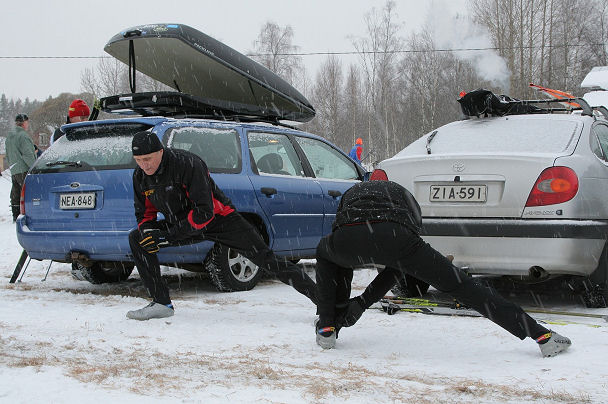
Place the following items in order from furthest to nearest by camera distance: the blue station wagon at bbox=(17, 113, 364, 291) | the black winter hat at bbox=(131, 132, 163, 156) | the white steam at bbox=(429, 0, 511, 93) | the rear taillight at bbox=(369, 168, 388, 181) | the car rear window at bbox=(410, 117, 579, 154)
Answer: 1. the white steam at bbox=(429, 0, 511, 93)
2. the blue station wagon at bbox=(17, 113, 364, 291)
3. the rear taillight at bbox=(369, 168, 388, 181)
4. the car rear window at bbox=(410, 117, 579, 154)
5. the black winter hat at bbox=(131, 132, 163, 156)

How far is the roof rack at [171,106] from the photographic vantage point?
6.07 m

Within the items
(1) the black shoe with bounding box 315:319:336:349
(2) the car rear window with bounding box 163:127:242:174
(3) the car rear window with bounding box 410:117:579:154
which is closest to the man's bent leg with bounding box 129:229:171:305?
(2) the car rear window with bounding box 163:127:242:174

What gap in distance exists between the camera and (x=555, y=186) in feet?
13.7

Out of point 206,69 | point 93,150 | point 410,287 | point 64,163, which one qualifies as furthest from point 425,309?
point 206,69

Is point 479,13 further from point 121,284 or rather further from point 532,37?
point 121,284

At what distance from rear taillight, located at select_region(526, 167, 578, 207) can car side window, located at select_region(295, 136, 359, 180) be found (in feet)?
9.14

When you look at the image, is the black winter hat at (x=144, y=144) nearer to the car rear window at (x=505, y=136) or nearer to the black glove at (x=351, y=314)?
the black glove at (x=351, y=314)

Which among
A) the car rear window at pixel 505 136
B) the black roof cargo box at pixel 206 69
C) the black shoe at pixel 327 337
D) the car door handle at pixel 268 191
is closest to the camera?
the black shoe at pixel 327 337

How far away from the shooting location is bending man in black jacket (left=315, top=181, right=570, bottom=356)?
3287 mm

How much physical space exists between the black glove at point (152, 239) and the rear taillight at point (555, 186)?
2.49 meters

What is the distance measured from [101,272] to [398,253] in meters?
3.83

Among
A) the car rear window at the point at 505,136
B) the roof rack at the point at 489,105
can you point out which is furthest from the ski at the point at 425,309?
the roof rack at the point at 489,105

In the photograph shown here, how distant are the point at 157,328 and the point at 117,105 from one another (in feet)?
10.3

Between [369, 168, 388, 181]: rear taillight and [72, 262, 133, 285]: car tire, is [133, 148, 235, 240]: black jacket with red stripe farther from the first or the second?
[72, 262, 133, 285]: car tire
